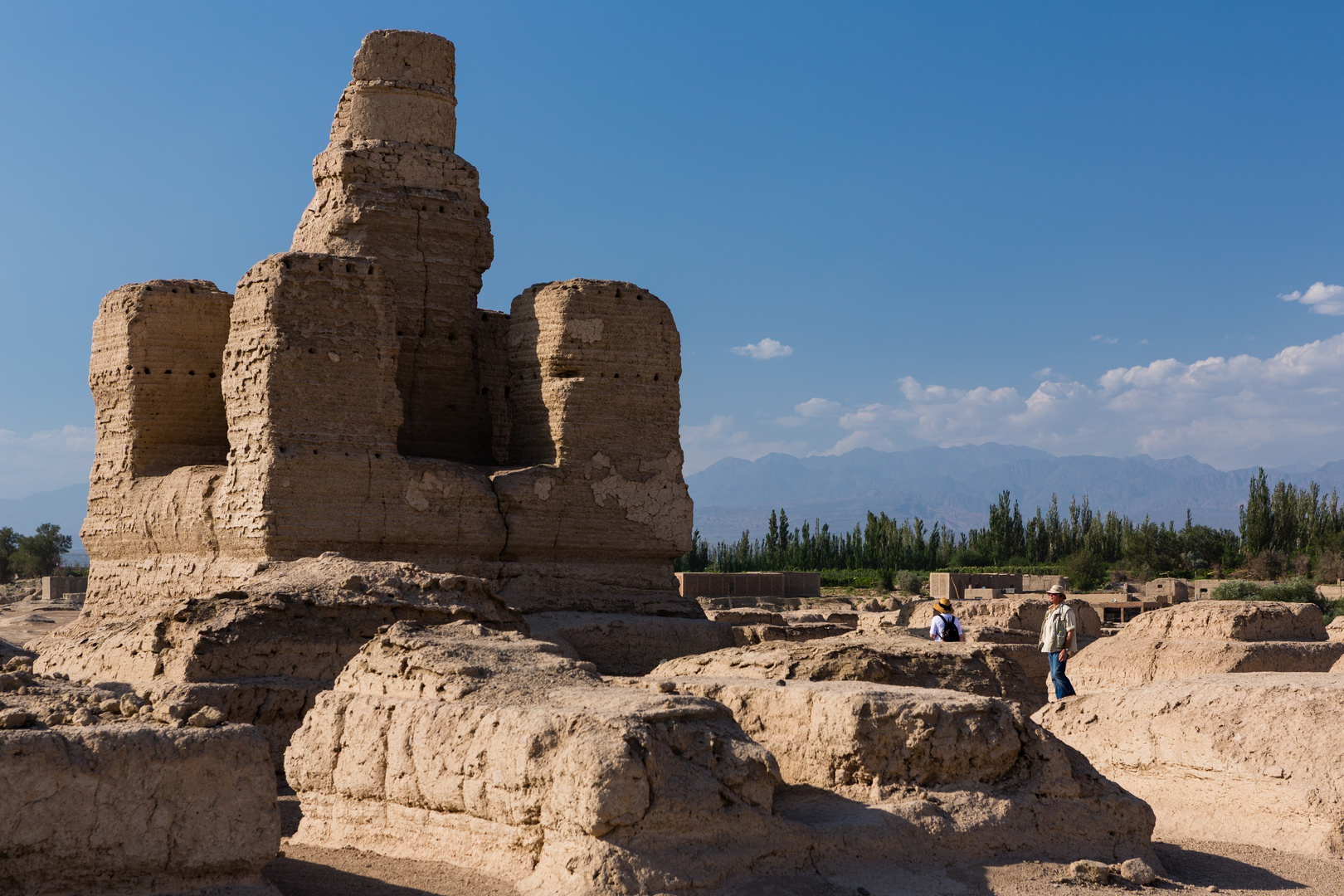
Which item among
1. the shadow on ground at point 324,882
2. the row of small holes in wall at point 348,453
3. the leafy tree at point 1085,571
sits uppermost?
the row of small holes in wall at point 348,453

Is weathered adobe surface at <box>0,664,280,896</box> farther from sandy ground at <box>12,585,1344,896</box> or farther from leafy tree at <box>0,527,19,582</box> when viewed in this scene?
leafy tree at <box>0,527,19,582</box>

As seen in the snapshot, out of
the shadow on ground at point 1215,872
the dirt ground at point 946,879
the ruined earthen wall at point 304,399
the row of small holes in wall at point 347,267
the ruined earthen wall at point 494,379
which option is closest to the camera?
the dirt ground at point 946,879

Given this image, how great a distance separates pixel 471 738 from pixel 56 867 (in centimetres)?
168

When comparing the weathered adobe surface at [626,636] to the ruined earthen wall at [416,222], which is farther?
the ruined earthen wall at [416,222]

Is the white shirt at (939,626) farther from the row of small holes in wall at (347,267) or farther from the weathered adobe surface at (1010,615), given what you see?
the row of small holes in wall at (347,267)

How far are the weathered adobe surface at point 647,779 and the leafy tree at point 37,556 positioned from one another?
170ft

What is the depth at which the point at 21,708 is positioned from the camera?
5.36 meters

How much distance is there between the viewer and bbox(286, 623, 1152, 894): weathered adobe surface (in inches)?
206

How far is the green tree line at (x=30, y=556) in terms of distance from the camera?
53.1 m

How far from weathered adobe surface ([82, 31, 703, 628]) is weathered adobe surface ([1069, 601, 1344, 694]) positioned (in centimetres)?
434

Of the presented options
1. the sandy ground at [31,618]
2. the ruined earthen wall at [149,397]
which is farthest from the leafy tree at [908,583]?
the ruined earthen wall at [149,397]

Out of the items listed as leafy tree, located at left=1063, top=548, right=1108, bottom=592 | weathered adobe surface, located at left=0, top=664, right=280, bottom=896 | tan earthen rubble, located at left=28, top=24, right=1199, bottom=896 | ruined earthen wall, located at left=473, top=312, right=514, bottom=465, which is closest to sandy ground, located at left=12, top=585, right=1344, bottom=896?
tan earthen rubble, located at left=28, top=24, right=1199, bottom=896

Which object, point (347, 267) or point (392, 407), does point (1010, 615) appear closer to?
point (392, 407)

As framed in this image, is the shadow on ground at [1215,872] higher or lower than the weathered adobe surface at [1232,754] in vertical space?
lower
